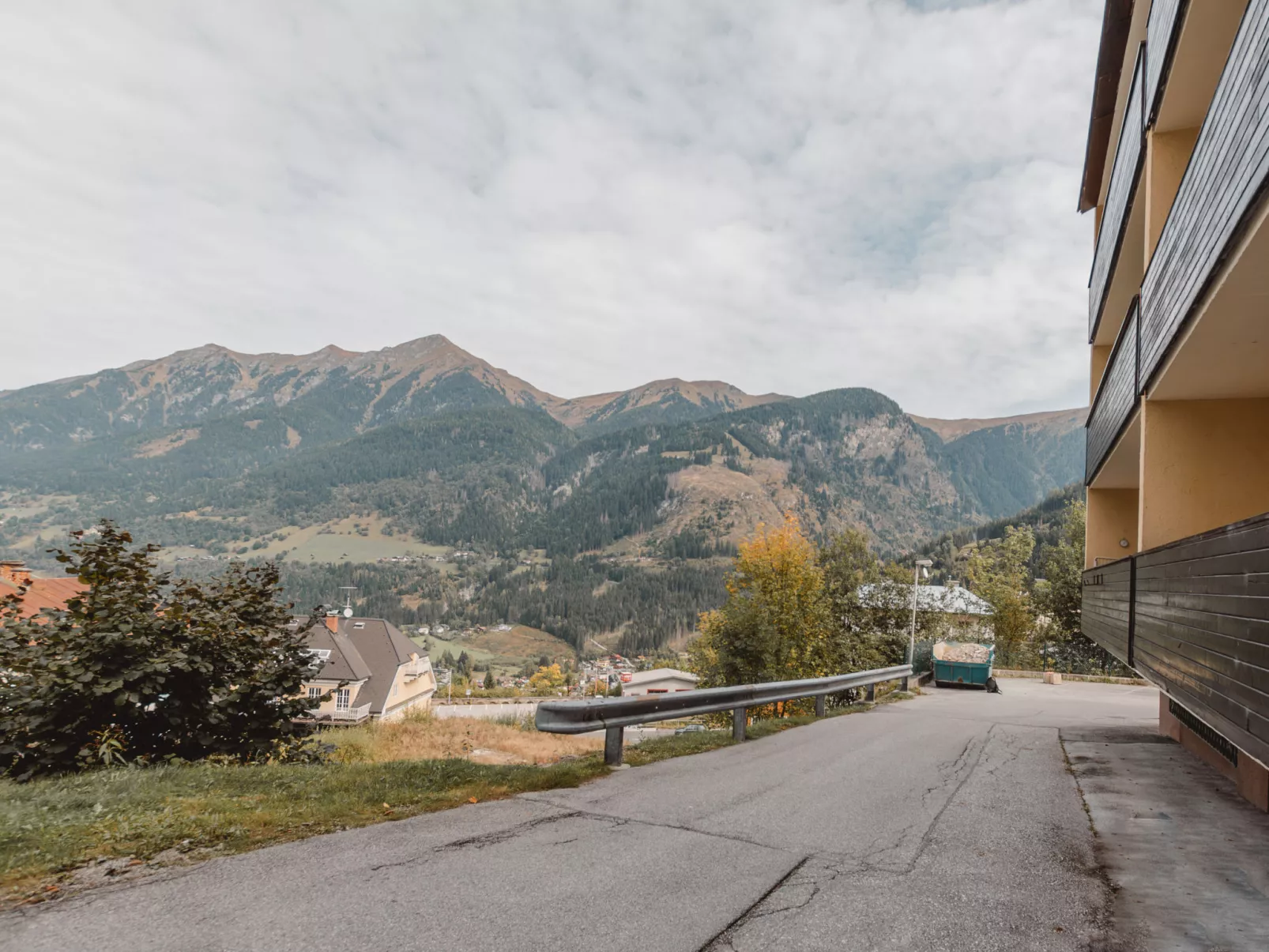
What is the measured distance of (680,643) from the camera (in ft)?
566

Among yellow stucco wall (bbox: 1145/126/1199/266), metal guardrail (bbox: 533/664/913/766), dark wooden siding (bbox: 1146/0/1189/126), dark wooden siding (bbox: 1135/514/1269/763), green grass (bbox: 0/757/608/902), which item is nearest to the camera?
dark wooden siding (bbox: 1135/514/1269/763)

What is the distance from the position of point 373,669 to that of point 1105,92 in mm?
55814

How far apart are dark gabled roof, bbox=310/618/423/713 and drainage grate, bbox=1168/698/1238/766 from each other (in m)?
44.0

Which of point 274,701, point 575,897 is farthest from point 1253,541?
point 274,701

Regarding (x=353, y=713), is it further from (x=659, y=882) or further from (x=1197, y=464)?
(x=1197, y=464)

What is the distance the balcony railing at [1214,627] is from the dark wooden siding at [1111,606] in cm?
96

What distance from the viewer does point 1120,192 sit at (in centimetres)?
1159

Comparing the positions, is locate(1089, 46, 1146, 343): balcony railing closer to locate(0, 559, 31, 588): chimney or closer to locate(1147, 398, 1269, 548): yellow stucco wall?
locate(1147, 398, 1269, 548): yellow stucco wall

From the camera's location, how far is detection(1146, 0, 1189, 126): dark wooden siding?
727 cm

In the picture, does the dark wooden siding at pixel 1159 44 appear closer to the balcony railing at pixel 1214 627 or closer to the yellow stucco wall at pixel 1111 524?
the balcony railing at pixel 1214 627

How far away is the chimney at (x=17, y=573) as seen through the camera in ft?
25.9

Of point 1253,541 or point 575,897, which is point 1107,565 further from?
point 575,897

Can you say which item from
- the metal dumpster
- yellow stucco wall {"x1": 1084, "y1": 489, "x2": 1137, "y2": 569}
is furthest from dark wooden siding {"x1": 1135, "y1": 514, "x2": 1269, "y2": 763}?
the metal dumpster

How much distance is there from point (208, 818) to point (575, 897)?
2.60m
